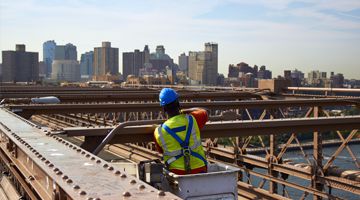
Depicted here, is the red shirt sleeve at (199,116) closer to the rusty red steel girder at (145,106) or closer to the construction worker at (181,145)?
the construction worker at (181,145)

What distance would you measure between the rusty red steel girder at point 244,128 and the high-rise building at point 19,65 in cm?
12313

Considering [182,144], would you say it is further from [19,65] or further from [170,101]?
[19,65]

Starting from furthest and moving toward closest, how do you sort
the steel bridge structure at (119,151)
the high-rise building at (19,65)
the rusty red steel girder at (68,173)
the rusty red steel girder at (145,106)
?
the high-rise building at (19,65)
the rusty red steel girder at (145,106)
the steel bridge structure at (119,151)
the rusty red steel girder at (68,173)

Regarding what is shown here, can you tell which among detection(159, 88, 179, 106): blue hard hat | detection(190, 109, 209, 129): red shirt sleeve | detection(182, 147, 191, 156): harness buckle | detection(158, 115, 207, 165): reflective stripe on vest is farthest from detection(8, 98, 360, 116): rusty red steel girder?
detection(182, 147, 191, 156): harness buckle

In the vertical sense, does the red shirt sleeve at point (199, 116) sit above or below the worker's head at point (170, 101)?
below

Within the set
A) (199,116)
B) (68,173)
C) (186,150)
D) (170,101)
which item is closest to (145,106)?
(199,116)

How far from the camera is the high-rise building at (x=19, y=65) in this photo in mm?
126375

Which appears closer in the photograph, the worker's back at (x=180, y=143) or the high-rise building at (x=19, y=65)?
the worker's back at (x=180, y=143)

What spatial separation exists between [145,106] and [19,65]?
126 m

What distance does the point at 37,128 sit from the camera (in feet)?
24.1

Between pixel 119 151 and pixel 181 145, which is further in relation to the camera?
pixel 119 151

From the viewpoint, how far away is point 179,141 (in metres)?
5.31

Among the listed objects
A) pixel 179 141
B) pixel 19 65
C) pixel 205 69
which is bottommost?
pixel 179 141

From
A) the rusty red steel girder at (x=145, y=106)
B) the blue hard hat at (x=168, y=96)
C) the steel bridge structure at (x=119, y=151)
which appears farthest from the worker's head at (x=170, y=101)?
the rusty red steel girder at (x=145, y=106)
